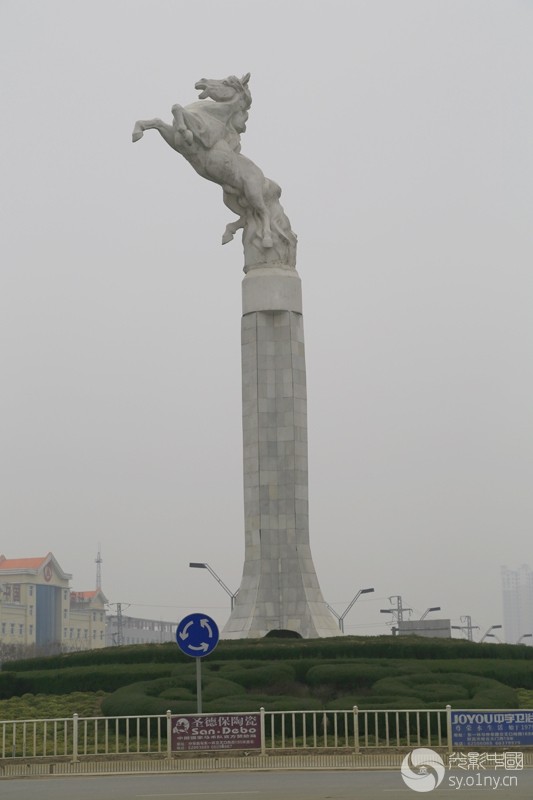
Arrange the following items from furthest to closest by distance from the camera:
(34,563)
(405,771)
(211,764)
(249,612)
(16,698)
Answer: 1. (34,563)
2. (249,612)
3. (16,698)
4. (211,764)
5. (405,771)

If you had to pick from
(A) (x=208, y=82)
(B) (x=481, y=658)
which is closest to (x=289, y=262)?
(A) (x=208, y=82)

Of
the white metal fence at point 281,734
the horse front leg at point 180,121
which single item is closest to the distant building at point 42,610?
the horse front leg at point 180,121

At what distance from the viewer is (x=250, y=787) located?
13492 mm

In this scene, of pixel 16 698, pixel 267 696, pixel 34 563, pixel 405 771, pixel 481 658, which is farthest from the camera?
pixel 34 563

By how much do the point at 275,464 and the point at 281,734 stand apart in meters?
11.7

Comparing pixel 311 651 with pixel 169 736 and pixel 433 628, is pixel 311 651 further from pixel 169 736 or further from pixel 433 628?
pixel 433 628

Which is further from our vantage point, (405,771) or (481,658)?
(481,658)

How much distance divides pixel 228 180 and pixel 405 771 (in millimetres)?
17288

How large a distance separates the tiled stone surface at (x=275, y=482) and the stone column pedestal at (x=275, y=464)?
0.02m

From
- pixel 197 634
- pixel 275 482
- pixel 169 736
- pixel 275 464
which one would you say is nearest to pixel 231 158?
pixel 275 464

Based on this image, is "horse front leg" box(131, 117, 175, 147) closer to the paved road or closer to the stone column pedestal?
the stone column pedestal

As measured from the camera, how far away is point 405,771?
14.0 meters

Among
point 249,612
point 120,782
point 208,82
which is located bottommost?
point 120,782

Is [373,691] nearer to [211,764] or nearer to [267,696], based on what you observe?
[267,696]
